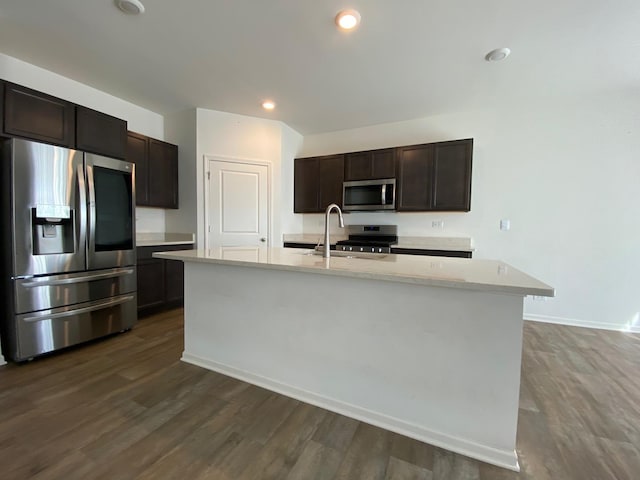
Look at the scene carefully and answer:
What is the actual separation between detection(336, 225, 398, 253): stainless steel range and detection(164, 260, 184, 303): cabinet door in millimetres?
2183

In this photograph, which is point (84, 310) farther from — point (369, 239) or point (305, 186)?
point (369, 239)

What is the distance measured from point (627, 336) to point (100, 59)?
598cm

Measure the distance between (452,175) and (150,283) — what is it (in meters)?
3.92

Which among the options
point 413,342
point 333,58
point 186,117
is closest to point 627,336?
point 413,342

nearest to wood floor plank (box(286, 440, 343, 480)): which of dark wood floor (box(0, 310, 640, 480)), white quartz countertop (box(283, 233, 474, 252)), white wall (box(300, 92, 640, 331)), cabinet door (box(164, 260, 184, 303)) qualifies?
dark wood floor (box(0, 310, 640, 480))

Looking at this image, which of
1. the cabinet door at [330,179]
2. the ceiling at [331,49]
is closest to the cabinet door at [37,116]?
the ceiling at [331,49]

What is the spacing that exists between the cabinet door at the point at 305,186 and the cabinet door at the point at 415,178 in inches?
51.6

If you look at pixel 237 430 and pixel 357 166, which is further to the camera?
pixel 357 166

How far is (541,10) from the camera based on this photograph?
1.86 metres

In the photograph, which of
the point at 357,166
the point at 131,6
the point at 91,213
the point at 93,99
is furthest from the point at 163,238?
the point at 357,166

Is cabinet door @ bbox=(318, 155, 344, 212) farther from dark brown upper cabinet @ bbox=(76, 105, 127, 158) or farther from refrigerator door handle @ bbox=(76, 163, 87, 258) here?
refrigerator door handle @ bbox=(76, 163, 87, 258)

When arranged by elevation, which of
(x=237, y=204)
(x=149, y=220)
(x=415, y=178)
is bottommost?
(x=149, y=220)

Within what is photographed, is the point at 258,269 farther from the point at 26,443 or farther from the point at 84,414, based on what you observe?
the point at 26,443

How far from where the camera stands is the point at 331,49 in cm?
236
